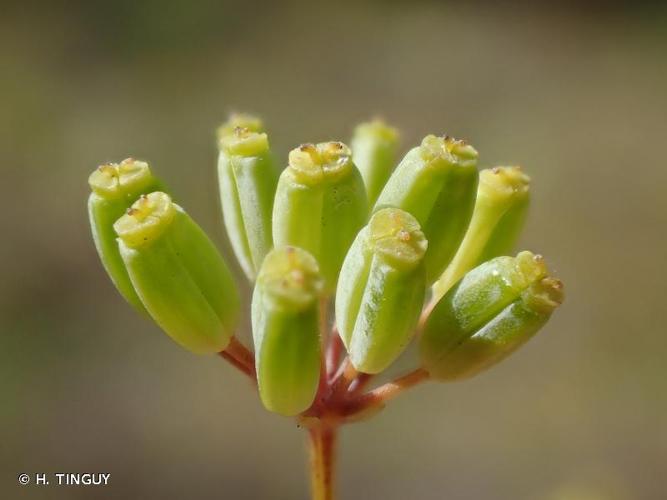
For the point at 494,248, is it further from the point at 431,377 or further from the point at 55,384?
the point at 55,384

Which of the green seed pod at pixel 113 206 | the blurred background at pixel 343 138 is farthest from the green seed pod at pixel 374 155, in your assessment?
the blurred background at pixel 343 138

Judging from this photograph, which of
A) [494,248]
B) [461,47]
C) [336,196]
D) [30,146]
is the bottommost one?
[30,146]

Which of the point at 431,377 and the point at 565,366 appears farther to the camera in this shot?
the point at 565,366

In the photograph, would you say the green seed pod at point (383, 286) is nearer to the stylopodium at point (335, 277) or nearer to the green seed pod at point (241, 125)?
the stylopodium at point (335, 277)

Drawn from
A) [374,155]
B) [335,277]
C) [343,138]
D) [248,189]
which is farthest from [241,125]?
[343,138]

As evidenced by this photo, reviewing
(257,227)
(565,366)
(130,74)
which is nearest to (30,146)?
(130,74)

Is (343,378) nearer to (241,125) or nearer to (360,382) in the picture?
(360,382)

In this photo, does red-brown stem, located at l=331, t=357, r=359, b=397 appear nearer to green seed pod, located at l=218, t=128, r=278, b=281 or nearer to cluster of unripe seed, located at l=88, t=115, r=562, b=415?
cluster of unripe seed, located at l=88, t=115, r=562, b=415
